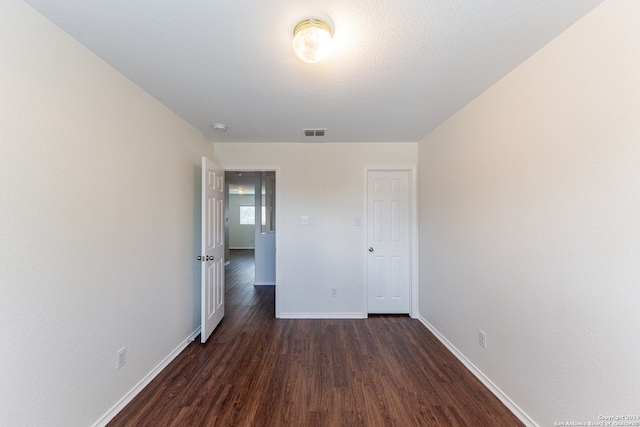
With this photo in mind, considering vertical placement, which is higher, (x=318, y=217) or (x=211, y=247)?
(x=318, y=217)

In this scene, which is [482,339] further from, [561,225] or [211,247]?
[211,247]

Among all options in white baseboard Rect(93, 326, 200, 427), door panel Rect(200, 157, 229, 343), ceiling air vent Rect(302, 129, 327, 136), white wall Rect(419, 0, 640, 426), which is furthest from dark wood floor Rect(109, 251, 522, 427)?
ceiling air vent Rect(302, 129, 327, 136)

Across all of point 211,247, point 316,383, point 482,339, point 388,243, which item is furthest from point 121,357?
point 388,243

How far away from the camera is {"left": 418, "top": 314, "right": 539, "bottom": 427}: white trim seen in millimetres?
1500

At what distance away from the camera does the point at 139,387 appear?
5.85ft

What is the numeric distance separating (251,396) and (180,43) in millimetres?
2356

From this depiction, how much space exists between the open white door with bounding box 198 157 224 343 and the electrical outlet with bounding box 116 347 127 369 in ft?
2.49

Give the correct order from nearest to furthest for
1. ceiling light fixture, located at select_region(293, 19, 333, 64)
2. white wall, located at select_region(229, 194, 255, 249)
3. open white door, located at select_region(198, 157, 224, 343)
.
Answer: ceiling light fixture, located at select_region(293, 19, 333, 64) < open white door, located at select_region(198, 157, 224, 343) < white wall, located at select_region(229, 194, 255, 249)

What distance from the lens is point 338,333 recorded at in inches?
105

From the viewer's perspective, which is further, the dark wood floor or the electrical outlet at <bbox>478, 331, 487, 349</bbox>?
the electrical outlet at <bbox>478, 331, 487, 349</bbox>

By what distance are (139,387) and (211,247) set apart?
50.1 inches

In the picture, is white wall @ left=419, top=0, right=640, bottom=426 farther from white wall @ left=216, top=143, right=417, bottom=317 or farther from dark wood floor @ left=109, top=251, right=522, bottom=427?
white wall @ left=216, top=143, right=417, bottom=317

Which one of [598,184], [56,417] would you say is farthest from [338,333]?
[598,184]

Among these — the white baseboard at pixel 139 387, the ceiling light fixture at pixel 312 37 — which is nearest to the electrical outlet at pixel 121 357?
the white baseboard at pixel 139 387
